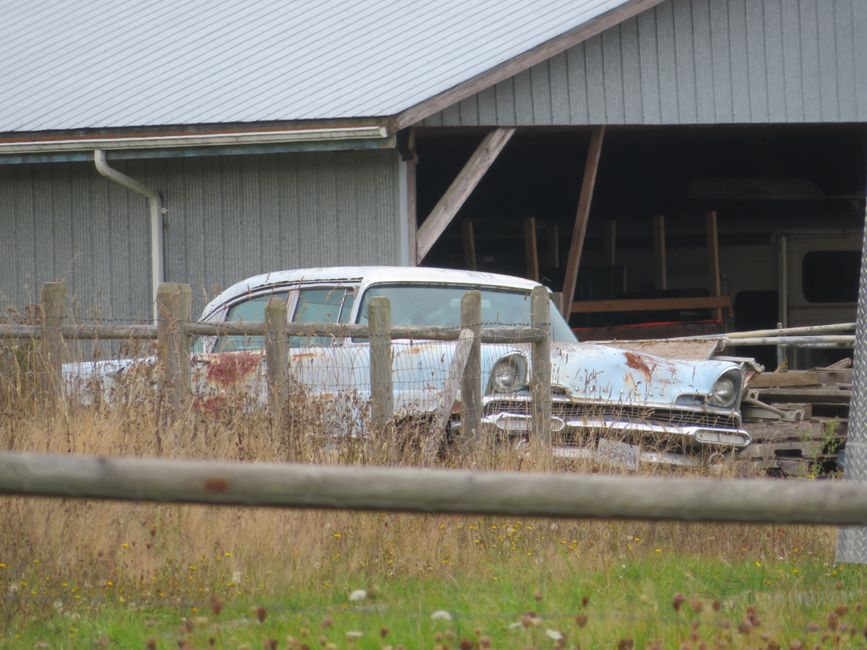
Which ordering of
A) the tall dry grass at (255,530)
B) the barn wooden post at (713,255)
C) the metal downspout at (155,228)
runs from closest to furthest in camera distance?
the tall dry grass at (255,530) < the metal downspout at (155,228) < the barn wooden post at (713,255)

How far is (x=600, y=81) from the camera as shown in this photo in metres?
12.1

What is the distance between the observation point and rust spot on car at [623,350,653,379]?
321 inches

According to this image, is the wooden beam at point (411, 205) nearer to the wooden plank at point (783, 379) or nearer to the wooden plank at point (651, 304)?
the wooden plank at point (651, 304)

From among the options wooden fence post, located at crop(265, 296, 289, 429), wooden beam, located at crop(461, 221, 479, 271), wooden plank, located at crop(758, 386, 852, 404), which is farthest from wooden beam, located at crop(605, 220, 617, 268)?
wooden fence post, located at crop(265, 296, 289, 429)

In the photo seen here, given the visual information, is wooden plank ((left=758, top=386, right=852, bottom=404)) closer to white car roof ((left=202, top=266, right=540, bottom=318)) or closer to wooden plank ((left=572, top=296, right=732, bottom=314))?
white car roof ((left=202, top=266, right=540, bottom=318))

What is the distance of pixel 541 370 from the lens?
7820mm

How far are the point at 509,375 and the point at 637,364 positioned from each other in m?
0.91

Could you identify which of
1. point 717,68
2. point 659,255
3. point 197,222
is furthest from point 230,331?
point 659,255

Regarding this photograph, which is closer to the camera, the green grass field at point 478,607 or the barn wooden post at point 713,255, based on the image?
the green grass field at point 478,607

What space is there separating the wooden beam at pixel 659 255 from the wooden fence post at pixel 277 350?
9871 millimetres

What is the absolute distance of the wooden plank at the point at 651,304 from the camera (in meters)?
14.2

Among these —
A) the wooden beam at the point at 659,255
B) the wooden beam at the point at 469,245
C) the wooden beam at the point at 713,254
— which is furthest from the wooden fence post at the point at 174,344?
the wooden beam at the point at 659,255

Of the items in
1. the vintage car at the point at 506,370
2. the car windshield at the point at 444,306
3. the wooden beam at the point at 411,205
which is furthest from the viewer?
the wooden beam at the point at 411,205

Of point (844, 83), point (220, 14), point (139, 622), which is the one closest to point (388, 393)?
point (139, 622)
